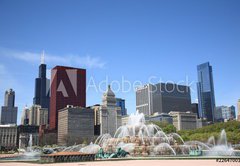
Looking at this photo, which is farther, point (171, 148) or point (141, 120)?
point (141, 120)

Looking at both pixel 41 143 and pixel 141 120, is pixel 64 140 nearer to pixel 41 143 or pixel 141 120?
pixel 41 143

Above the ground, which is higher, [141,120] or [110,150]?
[141,120]

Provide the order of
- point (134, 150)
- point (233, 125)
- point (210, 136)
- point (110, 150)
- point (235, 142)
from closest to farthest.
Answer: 1. point (134, 150)
2. point (110, 150)
3. point (235, 142)
4. point (210, 136)
5. point (233, 125)

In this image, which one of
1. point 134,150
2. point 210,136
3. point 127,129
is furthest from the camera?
point 210,136

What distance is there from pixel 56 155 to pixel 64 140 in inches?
5862

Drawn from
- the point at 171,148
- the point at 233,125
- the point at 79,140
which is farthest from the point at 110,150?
the point at 79,140

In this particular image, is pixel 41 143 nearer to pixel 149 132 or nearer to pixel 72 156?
pixel 149 132

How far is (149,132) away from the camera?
82.7 m

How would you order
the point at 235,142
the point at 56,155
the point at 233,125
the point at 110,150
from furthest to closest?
the point at 233,125, the point at 235,142, the point at 110,150, the point at 56,155

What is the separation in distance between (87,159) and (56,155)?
485 cm

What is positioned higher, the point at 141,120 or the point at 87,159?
the point at 141,120

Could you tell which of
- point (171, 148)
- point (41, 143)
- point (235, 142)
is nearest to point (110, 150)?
point (171, 148)

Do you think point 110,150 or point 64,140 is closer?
point 110,150

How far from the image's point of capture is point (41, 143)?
19725 cm
